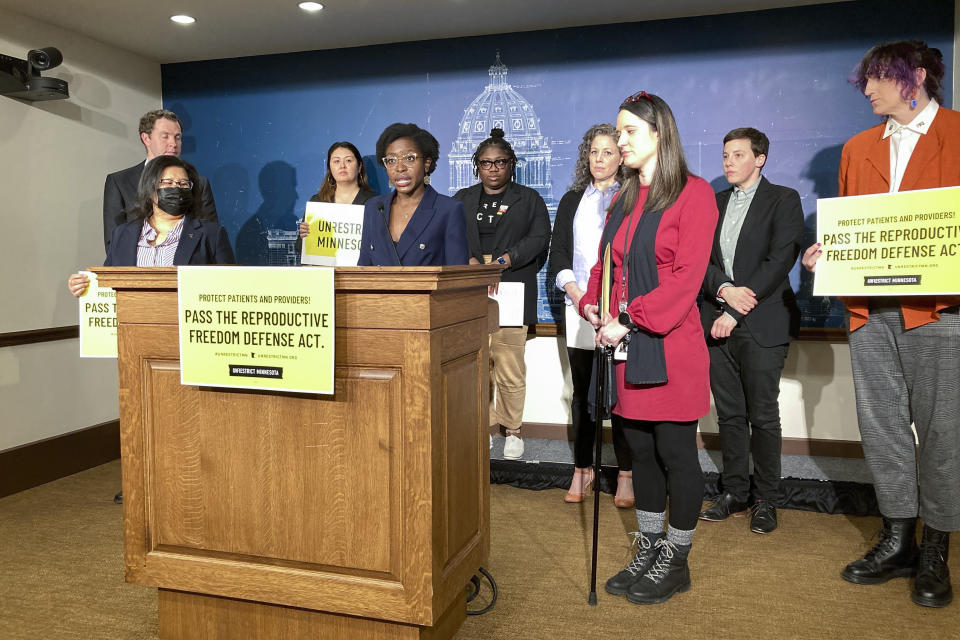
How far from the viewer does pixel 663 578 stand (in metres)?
2.57

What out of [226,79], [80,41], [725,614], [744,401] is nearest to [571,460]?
[744,401]

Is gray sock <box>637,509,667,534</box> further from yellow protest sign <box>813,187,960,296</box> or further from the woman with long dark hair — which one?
yellow protest sign <box>813,187,960,296</box>

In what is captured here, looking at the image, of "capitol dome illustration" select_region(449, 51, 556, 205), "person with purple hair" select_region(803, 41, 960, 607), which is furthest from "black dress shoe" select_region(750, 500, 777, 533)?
"capitol dome illustration" select_region(449, 51, 556, 205)

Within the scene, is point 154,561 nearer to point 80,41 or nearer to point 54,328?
point 54,328

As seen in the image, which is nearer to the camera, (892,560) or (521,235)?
(892,560)

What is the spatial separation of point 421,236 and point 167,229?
1099mm

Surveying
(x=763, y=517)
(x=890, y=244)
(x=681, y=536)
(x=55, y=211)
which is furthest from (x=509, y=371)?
(x=55, y=211)

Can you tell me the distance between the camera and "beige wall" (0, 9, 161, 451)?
13.7ft

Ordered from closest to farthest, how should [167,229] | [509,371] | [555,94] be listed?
1. [167,229]
2. [509,371]
3. [555,94]

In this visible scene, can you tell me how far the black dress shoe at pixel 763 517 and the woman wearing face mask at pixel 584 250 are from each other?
0.58 metres

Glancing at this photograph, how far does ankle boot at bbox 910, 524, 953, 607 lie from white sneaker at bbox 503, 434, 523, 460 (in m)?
2.19

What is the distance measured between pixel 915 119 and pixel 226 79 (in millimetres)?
4449

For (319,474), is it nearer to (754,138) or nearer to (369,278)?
(369,278)

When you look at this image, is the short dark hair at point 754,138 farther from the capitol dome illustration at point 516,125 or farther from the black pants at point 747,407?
the capitol dome illustration at point 516,125
